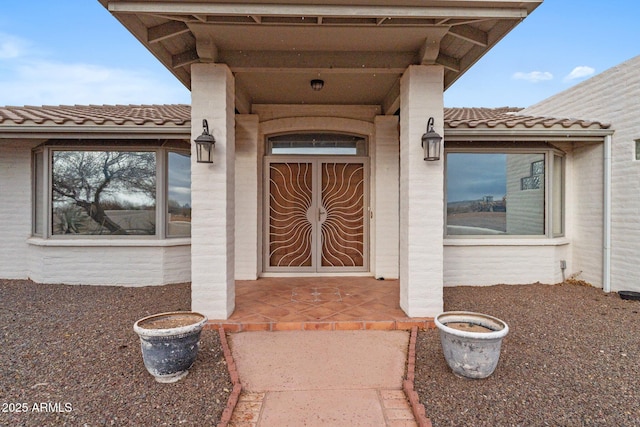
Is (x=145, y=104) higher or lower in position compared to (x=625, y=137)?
higher

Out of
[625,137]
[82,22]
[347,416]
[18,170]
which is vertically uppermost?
[82,22]

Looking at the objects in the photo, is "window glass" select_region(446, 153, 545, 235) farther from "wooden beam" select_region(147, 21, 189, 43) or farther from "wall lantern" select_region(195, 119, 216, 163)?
"wooden beam" select_region(147, 21, 189, 43)

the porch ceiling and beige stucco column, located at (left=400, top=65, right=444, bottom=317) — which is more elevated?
the porch ceiling

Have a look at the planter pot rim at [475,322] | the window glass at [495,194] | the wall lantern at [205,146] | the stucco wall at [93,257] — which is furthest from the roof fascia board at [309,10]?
the stucco wall at [93,257]

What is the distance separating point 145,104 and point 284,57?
605 centimetres

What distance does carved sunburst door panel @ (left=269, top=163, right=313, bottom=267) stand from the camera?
242 inches

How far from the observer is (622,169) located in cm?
535

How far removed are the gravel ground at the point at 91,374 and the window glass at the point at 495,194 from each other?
4594 millimetres

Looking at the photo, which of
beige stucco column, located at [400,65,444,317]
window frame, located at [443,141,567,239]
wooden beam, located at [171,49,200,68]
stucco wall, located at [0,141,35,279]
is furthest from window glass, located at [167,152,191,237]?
window frame, located at [443,141,567,239]

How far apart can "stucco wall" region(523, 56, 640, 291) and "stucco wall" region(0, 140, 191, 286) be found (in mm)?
7240

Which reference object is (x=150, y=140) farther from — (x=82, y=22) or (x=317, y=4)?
(x=82, y=22)


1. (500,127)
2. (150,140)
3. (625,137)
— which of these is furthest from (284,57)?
(625,137)

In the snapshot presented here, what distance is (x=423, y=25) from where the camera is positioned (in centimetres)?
341

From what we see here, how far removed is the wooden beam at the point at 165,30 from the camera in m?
3.53
